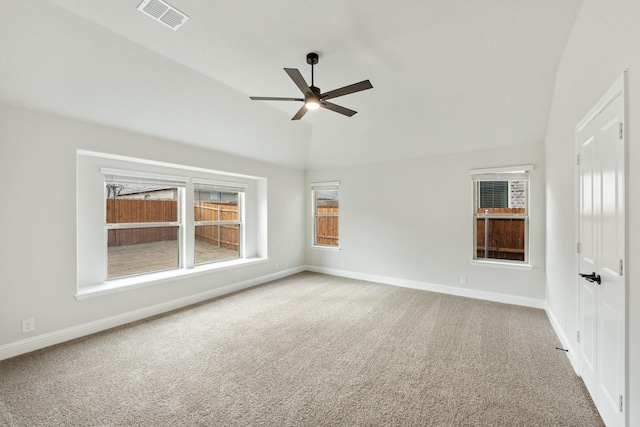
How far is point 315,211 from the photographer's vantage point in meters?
6.56

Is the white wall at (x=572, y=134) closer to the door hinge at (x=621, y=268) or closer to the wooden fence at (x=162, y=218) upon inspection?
the door hinge at (x=621, y=268)

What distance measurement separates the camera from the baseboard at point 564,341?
8.20ft

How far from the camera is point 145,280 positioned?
383 cm

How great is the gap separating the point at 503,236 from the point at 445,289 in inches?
49.9

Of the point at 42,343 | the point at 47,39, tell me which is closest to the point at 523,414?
the point at 42,343

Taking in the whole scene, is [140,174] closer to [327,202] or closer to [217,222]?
[217,222]

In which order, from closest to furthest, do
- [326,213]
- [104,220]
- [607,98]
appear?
[607,98]
[104,220]
[326,213]

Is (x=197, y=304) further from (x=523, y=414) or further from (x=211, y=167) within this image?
(x=523, y=414)

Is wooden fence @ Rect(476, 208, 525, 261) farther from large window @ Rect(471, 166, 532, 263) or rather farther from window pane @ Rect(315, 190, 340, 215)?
window pane @ Rect(315, 190, 340, 215)

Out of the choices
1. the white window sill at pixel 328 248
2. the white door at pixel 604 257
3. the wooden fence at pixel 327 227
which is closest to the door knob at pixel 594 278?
the white door at pixel 604 257

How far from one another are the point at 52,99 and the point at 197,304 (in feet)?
9.98

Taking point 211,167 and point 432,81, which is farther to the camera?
point 211,167

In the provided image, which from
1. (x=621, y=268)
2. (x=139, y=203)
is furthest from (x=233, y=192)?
(x=621, y=268)

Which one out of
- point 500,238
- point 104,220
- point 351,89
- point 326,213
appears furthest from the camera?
point 326,213
